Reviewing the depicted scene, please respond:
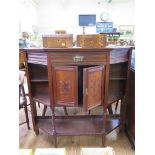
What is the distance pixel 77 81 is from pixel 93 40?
17.2 inches

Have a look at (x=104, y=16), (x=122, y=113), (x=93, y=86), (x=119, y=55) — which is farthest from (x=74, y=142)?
(x=104, y=16)

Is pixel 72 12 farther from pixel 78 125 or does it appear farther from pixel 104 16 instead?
pixel 78 125

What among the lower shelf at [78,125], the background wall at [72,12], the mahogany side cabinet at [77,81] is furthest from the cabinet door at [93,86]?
the background wall at [72,12]

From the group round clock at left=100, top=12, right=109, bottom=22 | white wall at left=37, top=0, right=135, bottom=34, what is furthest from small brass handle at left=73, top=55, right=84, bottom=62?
round clock at left=100, top=12, right=109, bottom=22

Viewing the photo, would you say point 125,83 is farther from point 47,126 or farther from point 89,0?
point 89,0

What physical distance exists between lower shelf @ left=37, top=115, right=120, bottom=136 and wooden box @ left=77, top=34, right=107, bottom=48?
2.93ft

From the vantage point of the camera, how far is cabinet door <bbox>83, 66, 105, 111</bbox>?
1.66 meters

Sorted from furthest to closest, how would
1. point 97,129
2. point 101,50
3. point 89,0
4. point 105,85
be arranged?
1. point 89,0
2. point 97,129
3. point 105,85
4. point 101,50

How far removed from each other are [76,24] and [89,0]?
4.40 ft

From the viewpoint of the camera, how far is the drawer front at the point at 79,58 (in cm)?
174
